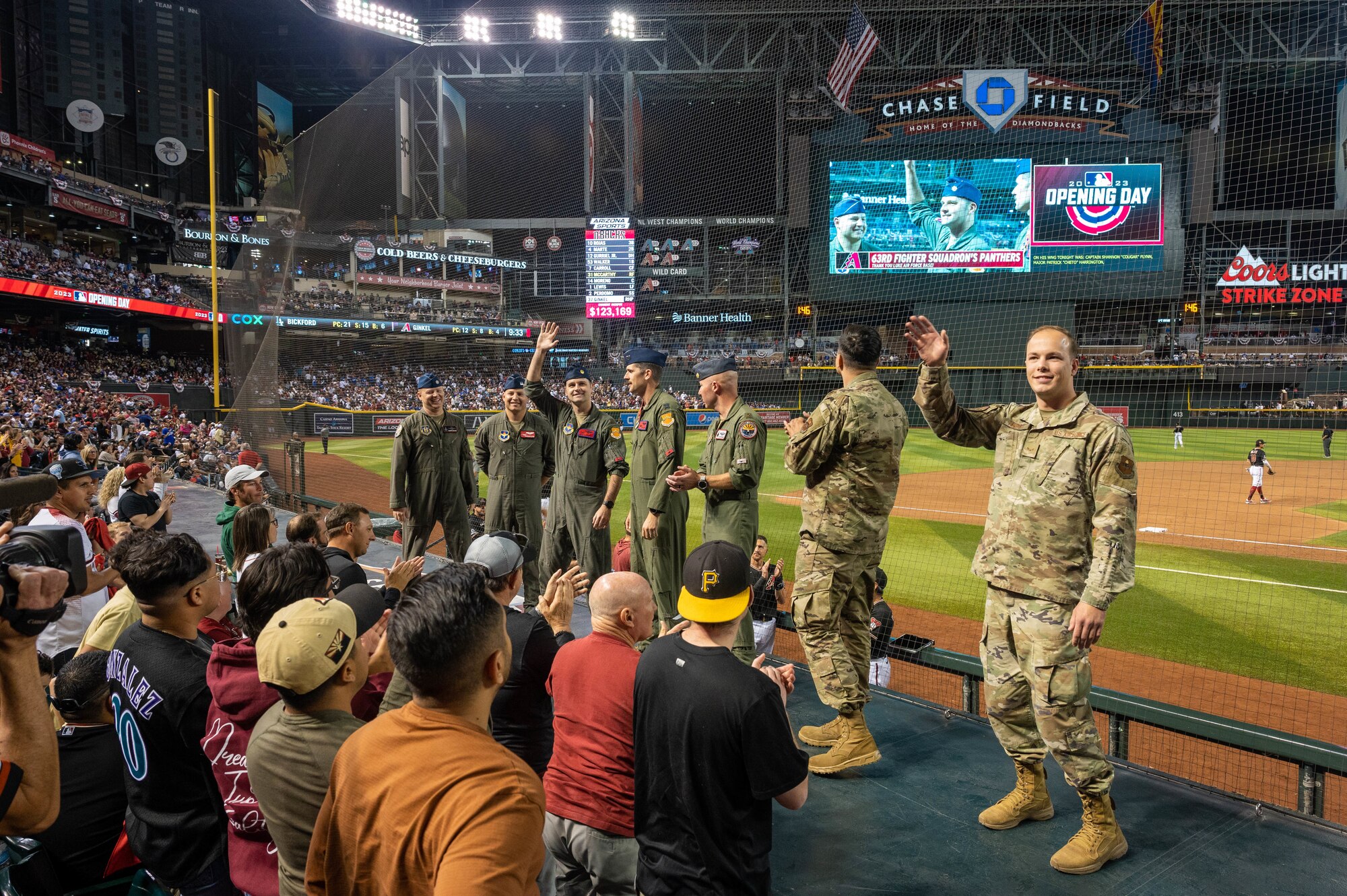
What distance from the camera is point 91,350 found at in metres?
36.9

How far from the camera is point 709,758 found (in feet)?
7.48

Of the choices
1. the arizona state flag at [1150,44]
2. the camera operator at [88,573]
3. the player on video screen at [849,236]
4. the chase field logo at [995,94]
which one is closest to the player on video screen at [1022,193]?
the chase field logo at [995,94]

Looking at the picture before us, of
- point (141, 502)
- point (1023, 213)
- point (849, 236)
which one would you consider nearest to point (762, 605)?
point (141, 502)

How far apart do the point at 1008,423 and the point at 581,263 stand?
41.7 metres

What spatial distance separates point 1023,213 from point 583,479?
36060 mm

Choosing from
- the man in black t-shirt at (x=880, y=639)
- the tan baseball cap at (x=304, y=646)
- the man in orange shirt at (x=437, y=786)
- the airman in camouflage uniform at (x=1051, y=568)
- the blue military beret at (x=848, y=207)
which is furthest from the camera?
the blue military beret at (x=848, y=207)

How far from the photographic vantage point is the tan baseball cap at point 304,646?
1.93 meters

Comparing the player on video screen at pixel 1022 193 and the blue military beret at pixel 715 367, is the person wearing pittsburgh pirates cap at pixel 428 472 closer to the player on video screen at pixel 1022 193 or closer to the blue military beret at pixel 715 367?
the blue military beret at pixel 715 367

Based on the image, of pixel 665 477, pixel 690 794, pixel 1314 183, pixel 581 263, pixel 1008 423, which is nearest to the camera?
pixel 690 794

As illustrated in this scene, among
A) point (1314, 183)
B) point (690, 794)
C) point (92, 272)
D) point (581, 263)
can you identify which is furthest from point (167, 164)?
point (1314, 183)

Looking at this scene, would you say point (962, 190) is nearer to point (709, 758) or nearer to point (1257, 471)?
point (1257, 471)

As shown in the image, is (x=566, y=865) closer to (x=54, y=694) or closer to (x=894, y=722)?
(x=54, y=694)

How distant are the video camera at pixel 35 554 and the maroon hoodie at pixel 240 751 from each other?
490 millimetres

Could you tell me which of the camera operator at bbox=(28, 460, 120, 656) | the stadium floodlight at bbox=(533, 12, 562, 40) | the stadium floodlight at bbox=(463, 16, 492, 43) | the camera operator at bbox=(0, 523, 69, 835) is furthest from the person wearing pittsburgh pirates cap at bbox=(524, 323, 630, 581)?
the stadium floodlight at bbox=(463, 16, 492, 43)
